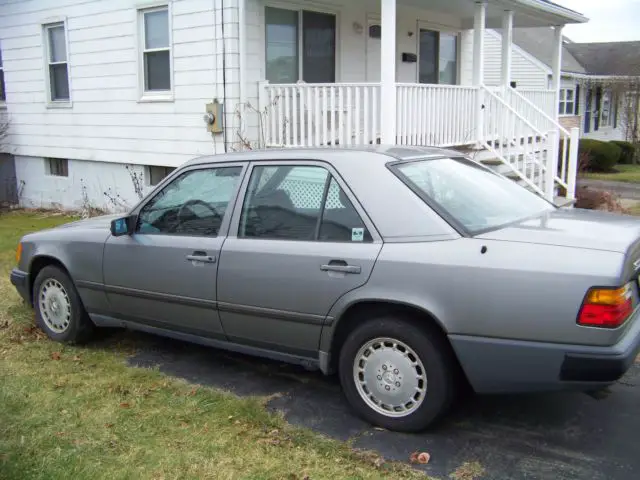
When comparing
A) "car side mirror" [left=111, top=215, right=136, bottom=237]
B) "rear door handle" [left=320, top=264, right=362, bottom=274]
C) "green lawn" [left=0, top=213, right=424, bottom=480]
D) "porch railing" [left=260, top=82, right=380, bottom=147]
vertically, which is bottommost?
"green lawn" [left=0, top=213, right=424, bottom=480]

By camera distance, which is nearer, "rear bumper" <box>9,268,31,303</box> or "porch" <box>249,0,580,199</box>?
"rear bumper" <box>9,268,31,303</box>

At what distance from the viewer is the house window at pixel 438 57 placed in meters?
13.8

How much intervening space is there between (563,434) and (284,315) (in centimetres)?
179

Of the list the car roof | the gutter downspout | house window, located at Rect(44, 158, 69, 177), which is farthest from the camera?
house window, located at Rect(44, 158, 69, 177)

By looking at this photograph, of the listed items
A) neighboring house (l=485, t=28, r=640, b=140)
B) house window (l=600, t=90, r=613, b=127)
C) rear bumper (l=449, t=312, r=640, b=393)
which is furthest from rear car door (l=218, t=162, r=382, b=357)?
house window (l=600, t=90, r=613, b=127)

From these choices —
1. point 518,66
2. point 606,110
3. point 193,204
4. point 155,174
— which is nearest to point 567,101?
point 518,66

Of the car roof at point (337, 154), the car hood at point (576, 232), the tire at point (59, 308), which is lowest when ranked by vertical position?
the tire at point (59, 308)

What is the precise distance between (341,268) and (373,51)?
910 cm

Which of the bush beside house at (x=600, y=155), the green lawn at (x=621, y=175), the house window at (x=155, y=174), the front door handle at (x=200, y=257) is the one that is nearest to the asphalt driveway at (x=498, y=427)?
the front door handle at (x=200, y=257)

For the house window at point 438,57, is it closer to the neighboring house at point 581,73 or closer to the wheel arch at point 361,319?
the neighboring house at point 581,73

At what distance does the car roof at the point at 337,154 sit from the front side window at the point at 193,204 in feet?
0.34

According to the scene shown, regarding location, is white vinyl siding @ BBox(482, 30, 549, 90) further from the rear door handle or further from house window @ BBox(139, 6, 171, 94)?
the rear door handle

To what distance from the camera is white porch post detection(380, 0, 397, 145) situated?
864 centimetres

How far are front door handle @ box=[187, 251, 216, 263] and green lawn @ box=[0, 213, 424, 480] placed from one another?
2.94 feet
